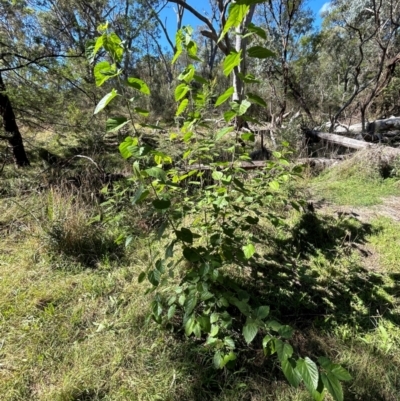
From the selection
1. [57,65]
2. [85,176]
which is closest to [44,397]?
[85,176]

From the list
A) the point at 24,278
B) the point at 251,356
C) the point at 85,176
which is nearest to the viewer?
the point at 251,356

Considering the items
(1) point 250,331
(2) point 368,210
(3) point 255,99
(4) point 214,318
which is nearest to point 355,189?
(2) point 368,210

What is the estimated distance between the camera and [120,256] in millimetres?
2316

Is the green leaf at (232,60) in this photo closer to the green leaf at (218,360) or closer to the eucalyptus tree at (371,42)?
the green leaf at (218,360)

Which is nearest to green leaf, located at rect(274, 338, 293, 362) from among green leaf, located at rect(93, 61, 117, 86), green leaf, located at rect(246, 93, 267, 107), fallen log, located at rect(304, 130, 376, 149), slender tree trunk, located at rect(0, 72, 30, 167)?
green leaf, located at rect(246, 93, 267, 107)

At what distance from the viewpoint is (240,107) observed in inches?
39.3

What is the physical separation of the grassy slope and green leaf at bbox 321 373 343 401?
731 mm

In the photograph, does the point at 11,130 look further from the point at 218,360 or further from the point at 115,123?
the point at 218,360

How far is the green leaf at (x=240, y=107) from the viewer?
38.3 inches

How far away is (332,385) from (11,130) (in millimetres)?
5475

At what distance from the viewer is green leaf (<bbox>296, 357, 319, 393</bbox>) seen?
659mm

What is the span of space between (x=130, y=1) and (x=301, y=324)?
20.1m

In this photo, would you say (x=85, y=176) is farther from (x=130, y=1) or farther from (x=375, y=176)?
(x=130, y=1)

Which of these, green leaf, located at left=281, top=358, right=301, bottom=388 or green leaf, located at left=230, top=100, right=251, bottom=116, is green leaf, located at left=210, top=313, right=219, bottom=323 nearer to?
green leaf, located at left=281, top=358, right=301, bottom=388
